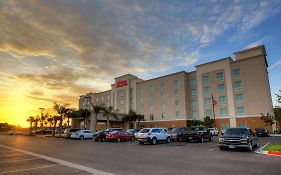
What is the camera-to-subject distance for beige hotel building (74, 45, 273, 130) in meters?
54.2

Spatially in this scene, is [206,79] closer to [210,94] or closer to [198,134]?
[210,94]

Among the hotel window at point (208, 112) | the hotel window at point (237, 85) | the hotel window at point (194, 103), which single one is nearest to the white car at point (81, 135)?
the hotel window at point (208, 112)

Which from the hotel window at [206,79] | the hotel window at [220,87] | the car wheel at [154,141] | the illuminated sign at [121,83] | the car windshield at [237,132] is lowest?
the car wheel at [154,141]

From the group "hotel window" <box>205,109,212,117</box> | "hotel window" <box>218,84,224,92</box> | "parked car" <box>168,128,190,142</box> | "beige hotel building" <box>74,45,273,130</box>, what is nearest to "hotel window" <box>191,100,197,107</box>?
"beige hotel building" <box>74,45,273,130</box>

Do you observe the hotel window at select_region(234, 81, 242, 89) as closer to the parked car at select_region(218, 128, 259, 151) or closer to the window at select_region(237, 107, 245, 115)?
the window at select_region(237, 107, 245, 115)

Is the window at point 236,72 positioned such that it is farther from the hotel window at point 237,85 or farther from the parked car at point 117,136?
the parked car at point 117,136

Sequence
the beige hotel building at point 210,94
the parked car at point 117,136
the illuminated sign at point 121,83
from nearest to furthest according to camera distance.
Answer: the parked car at point 117,136
the beige hotel building at point 210,94
the illuminated sign at point 121,83

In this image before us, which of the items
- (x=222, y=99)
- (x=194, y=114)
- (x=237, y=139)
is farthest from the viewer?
(x=194, y=114)

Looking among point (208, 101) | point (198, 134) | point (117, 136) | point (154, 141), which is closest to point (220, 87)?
point (208, 101)

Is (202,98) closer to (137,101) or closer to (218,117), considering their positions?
(218,117)

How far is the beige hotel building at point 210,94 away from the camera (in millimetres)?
54250

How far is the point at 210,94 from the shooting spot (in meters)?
62.5

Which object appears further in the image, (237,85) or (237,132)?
(237,85)

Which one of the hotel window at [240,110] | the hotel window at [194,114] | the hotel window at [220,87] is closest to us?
the hotel window at [240,110]
